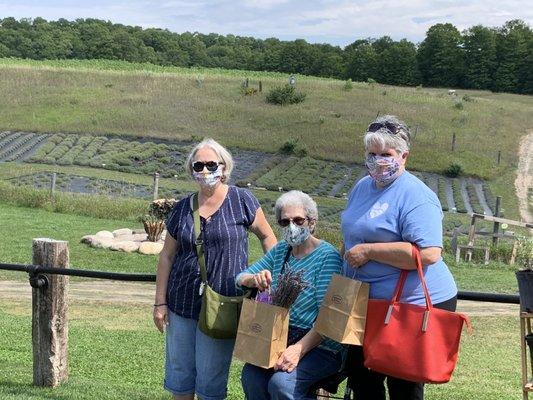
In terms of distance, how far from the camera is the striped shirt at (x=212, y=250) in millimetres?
4320

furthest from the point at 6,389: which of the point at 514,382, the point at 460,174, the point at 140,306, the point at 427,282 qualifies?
the point at 460,174

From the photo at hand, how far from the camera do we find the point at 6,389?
5.73m

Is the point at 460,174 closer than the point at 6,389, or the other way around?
the point at 6,389

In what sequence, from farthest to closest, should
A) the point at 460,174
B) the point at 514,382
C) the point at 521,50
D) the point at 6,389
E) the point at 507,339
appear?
the point at 521,50 → the point at 460,174 → the point at 507,339 → the point at 514,382 → the point at 6,389

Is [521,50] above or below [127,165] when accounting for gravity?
above

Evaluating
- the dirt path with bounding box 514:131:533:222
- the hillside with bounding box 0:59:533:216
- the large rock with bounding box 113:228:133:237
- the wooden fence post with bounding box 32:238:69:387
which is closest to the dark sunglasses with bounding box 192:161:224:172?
the wooden fence post with bounding box 32:238:69:387

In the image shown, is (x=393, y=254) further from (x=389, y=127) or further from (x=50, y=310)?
(x=50, y=310)

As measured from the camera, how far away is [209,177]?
4.36 metres

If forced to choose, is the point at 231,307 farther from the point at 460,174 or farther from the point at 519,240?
the point at 460,174

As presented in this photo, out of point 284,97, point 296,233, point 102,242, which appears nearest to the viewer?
point 296,233

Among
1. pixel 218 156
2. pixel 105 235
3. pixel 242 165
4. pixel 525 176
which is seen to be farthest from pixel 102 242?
pixel 525 176

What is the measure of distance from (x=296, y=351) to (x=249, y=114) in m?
45.6

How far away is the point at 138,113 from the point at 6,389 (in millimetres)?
42831

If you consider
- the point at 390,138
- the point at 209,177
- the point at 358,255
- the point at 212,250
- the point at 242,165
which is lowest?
the point at 242,165
